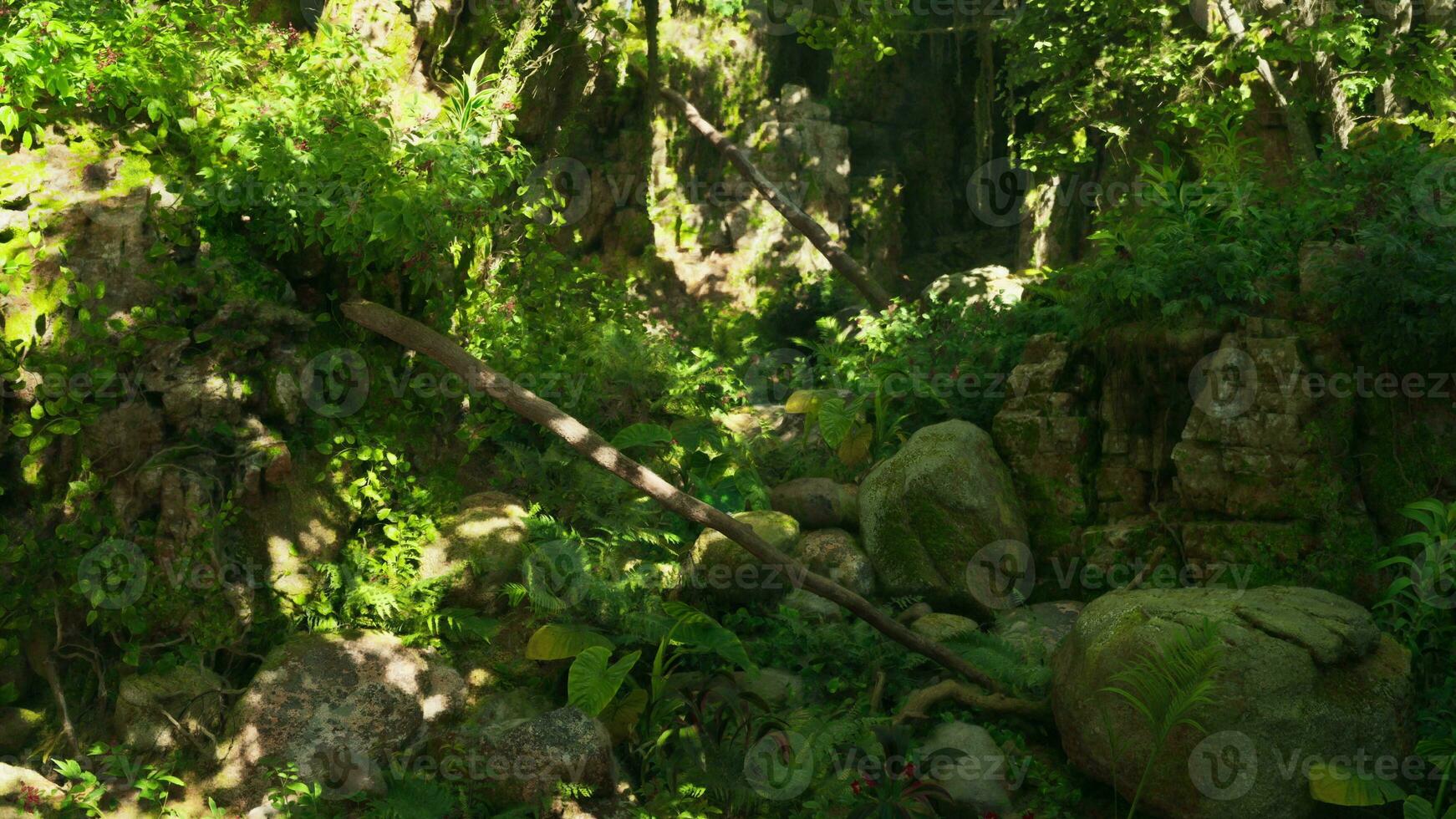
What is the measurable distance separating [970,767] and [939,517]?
2.72 meters

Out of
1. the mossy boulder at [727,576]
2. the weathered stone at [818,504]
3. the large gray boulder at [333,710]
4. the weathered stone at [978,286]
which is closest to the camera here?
the large gray boulder at [333,710]

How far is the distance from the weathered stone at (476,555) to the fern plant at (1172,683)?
452cm

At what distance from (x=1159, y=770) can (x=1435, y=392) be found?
3727 millimetres

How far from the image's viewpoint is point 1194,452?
8219mm

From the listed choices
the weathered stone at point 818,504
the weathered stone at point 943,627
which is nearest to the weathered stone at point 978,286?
the weathered stone at point 818,504

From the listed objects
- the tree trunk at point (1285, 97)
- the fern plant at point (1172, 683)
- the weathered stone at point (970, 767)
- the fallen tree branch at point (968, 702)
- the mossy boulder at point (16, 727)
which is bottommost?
the weathered stone at point (970, 767)

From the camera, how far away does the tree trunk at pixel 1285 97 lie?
10992 mm

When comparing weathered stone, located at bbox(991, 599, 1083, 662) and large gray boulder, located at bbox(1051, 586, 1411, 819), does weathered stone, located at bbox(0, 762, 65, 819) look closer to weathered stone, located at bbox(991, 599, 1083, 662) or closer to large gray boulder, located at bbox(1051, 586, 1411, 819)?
large gray boulder, located at bbox(1051, 586, 1411, 819)

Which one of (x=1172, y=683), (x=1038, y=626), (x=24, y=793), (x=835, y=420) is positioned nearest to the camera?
(x=24, y=793)

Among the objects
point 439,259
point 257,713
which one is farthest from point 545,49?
point 257,713

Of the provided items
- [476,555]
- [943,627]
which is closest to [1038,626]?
[943,627]

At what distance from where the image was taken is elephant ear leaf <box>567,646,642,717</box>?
22.1 feet

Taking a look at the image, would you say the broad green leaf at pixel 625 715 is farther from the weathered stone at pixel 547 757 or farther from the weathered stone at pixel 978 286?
the weathered stone at pixel 978 286

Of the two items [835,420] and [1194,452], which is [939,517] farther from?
[1194,452]
